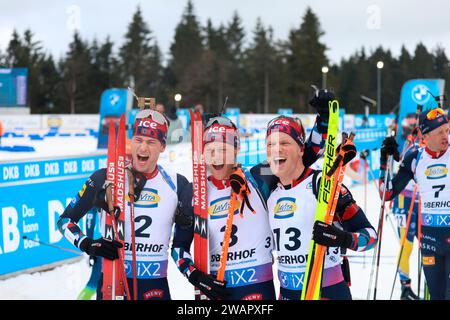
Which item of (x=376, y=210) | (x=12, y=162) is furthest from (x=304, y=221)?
(x=376, y=210)

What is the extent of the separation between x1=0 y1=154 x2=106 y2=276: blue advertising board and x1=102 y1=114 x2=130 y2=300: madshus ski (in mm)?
3616

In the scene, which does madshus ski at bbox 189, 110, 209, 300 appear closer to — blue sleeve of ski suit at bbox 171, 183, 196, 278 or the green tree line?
blue sleeve of ski suit at bbox 171, 183, 196, 278

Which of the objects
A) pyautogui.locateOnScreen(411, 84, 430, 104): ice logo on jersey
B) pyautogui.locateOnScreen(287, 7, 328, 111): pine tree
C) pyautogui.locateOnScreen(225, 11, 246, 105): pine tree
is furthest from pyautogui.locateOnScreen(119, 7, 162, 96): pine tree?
pyautogui.locateOnScreen(411, 84, 430, 104): ice logo on jersey

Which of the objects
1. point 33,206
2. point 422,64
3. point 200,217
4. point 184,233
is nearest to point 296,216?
point 200,217

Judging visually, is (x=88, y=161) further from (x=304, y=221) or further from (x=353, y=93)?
(x=353, y=93)

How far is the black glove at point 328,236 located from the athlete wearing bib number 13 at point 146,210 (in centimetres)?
107

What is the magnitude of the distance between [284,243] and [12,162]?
4808mm

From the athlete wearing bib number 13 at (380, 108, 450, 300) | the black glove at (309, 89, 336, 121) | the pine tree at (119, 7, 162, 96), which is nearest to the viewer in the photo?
the black glove at (309, 89, 336, 121)

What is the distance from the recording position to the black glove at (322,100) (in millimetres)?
3656

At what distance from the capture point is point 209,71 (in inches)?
2339

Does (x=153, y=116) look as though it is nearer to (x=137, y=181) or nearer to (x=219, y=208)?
(x=137, y=181)

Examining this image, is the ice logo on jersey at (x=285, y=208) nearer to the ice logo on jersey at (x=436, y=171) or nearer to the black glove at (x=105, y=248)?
the black glove at (x=105, y=248)

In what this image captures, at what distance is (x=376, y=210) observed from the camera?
11.6m

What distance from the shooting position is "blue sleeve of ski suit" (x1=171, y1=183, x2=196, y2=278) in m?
3.39
